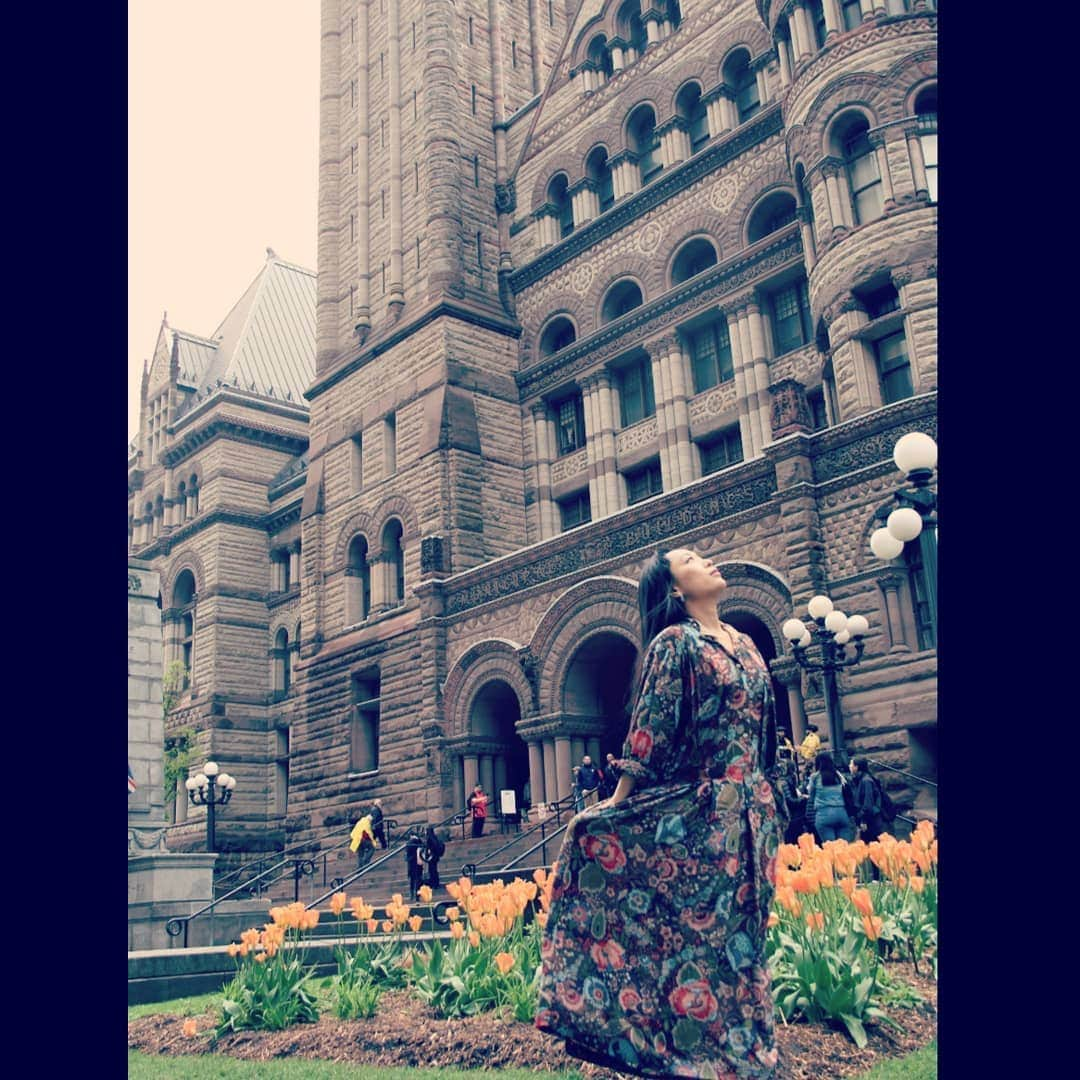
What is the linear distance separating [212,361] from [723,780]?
50910 mm

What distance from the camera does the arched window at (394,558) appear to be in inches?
1224

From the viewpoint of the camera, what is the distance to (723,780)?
4.06 metres

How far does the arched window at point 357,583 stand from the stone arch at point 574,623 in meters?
8.66

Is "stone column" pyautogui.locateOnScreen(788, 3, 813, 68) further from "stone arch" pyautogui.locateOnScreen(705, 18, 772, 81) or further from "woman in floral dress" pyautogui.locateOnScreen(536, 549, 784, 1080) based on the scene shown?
"woman in floral dress" pyautogui.locateOnScreen(536, 549, 784, 1080)

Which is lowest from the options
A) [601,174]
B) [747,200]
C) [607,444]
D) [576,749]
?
[576,749]

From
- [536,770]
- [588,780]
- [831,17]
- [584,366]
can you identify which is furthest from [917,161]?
[536,770]

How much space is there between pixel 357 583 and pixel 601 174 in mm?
13941

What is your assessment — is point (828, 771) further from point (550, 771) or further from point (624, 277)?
point (624, 277)

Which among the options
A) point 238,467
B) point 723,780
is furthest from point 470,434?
point 723,780

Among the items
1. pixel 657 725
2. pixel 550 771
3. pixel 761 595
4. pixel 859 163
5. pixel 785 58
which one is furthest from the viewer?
pixel 550 771

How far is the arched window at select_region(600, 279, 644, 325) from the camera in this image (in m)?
30.2

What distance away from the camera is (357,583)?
3244cm

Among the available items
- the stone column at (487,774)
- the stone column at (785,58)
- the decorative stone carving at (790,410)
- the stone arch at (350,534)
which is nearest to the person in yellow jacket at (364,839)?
the stone column at (487,774)
